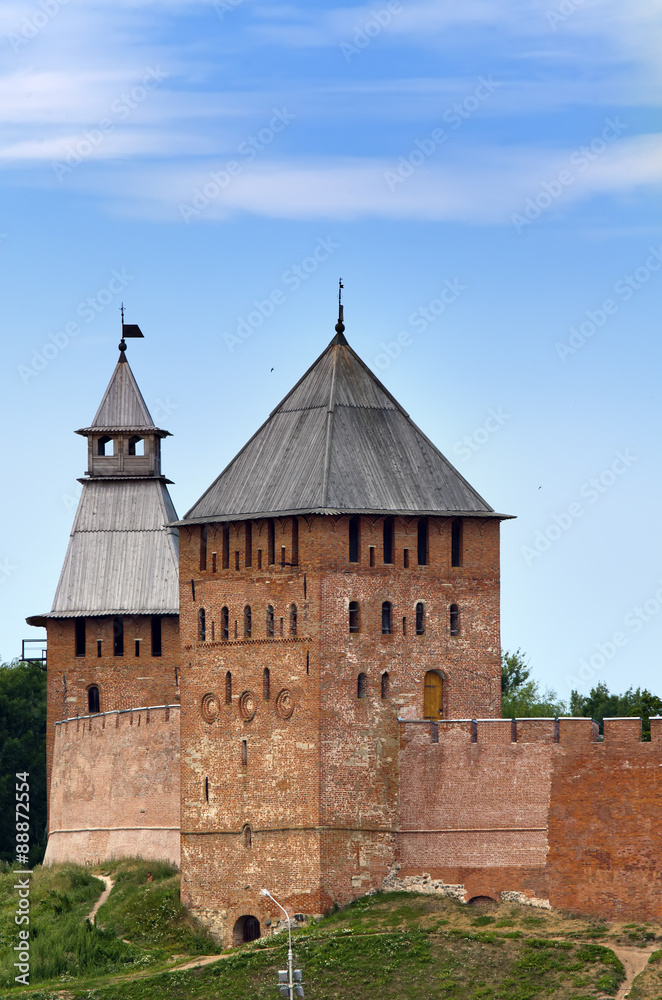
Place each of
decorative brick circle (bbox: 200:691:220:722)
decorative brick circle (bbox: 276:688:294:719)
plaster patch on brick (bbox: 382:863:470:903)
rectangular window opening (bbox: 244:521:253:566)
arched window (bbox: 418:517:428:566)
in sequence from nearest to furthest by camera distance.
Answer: plaster patch on brick (bbox: 382:863:470:903), decorative brick circle (bbox: 276:688:294:719), arched window (bbox: 418:517:428:566), rectangular window opening (bbox: 244:521:253:566), decorative brick circle (bbox: 200:691:220:722)

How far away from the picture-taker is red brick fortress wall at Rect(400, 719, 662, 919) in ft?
211

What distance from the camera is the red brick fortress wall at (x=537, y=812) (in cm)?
6431

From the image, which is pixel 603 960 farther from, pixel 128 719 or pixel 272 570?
pixel 128 719

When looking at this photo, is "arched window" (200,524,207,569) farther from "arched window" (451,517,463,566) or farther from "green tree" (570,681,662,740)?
"green tree" (570,681,662,740)

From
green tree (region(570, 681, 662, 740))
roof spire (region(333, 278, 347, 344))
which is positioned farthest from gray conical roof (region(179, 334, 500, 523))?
green tree (region(570, 681, 662, 740))

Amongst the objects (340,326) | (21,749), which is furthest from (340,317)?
(21,749)

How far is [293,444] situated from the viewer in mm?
72062

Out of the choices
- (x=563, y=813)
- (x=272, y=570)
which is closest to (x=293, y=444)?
(x=272, y=570)

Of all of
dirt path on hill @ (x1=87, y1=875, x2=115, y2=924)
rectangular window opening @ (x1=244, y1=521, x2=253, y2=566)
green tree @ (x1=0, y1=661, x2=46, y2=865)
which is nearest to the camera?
rectangular window opening @ (x1=244, y1=521, x2=253, y2=566)

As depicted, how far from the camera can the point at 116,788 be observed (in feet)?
265

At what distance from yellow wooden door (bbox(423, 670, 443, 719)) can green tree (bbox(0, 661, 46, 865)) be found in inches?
1220

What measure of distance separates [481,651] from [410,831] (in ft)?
19.1

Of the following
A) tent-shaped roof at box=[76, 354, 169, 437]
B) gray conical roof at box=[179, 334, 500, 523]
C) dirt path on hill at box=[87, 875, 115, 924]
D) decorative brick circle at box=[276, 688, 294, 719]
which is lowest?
dirt path on hill at box=[87, 875, 115, 924]

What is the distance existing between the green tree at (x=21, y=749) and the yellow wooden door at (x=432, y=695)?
31.0 metres
